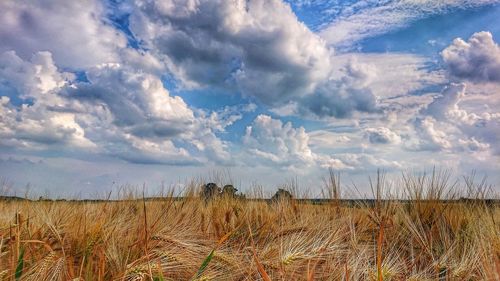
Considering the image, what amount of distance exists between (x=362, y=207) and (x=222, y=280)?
2839 millimetres

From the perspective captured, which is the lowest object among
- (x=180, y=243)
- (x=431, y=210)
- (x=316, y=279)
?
(x=316, y=279)

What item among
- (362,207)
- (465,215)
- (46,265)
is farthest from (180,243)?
(465,215)

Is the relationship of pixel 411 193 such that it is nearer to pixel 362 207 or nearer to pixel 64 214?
pixel 362 207

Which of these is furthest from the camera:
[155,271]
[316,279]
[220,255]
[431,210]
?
[431,210]

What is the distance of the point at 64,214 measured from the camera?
5.14 meters

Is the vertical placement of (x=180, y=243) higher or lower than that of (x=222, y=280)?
higher

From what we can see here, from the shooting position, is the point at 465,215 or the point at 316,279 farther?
the point at 465,215

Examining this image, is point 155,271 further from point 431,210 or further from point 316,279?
point 431,210

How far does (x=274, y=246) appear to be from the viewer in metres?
3.01

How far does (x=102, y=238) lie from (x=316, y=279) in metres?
1.51

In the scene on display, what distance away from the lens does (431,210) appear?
15.0ft

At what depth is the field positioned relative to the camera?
8.13 ft

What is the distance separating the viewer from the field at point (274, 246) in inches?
97.5

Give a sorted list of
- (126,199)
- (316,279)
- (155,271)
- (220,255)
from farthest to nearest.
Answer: (126,199) → (316,279) → (220,255) → (155,271)
